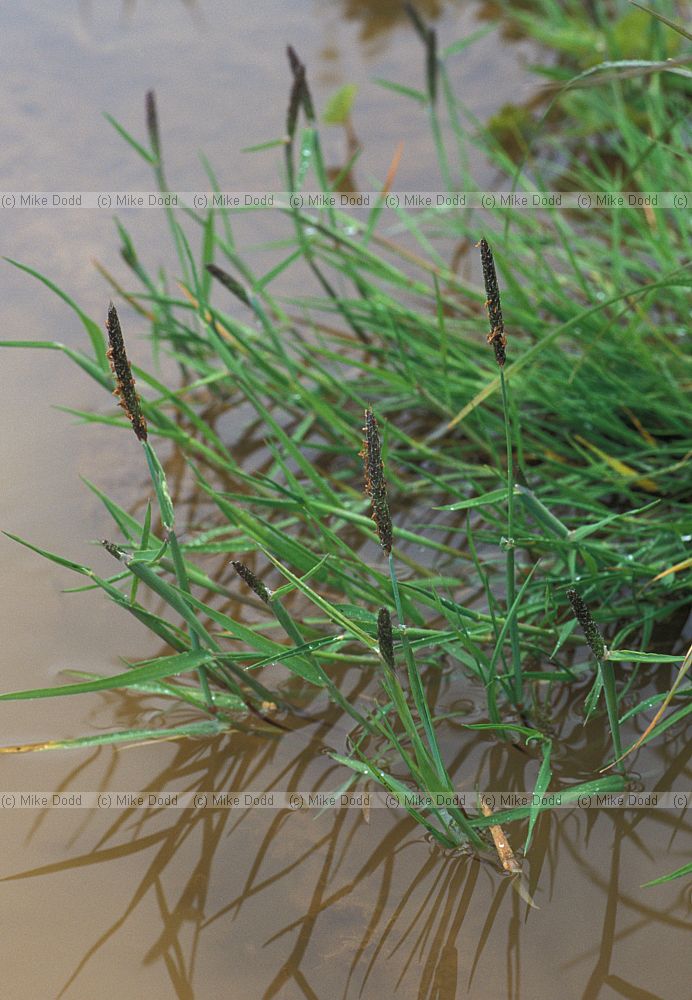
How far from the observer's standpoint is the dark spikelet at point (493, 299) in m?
0.84

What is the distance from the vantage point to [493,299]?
87 centimetres

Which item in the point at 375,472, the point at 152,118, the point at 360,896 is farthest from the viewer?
the point at 152,118

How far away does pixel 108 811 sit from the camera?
3.69ft

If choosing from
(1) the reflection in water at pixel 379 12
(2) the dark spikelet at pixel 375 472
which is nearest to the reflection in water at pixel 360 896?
(2) the dark spikelet at pixel 375 472

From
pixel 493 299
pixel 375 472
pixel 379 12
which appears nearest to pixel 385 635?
pixel 375 472

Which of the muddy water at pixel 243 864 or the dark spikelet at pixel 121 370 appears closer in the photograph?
the dark spikelet at pixel 121 370

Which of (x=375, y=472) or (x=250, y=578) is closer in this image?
(x=375, y=472)

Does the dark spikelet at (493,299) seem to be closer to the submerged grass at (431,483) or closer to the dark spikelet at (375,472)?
the submerged grass at (431,483)

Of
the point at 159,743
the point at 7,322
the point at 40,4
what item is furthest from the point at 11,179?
the point at 159,743

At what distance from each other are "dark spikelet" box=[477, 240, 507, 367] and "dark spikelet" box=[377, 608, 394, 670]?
0.77ft

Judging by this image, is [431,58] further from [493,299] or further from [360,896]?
[360,896]

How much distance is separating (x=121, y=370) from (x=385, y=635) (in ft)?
0.95

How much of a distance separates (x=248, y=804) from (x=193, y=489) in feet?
1.88

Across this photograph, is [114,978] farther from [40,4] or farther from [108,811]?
[40,4]
